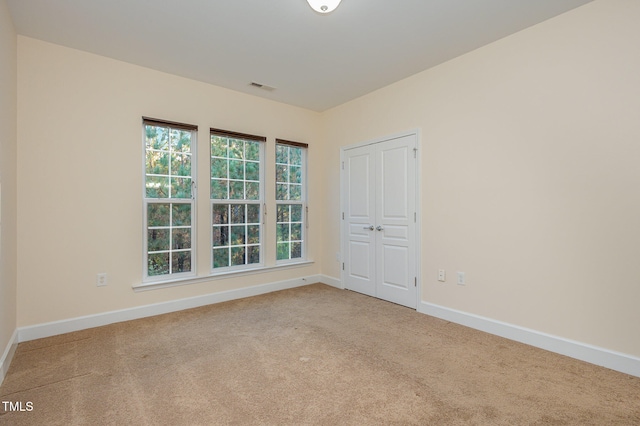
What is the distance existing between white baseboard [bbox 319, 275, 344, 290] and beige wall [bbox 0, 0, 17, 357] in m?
3.56

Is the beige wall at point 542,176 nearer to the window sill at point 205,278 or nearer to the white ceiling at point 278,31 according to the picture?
the white ceiling at point 278,31

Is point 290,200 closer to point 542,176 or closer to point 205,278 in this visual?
point 205,278

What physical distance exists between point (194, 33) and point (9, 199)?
82.1 inches

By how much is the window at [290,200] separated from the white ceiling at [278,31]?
131 cm

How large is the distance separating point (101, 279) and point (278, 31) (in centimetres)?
303

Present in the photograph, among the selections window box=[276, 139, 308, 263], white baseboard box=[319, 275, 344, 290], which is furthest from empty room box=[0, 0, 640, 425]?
white baseboard box=[319, 275, 344, 290]

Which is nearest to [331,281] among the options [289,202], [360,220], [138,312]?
[360,220]

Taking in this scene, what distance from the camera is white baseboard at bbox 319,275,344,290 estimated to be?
467cm

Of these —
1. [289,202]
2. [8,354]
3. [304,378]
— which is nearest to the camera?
[304,378]

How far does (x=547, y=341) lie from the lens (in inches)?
102

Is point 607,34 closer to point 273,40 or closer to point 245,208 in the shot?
point 273,40

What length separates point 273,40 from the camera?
9.46ft

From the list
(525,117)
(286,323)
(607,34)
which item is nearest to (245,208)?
(286,323)

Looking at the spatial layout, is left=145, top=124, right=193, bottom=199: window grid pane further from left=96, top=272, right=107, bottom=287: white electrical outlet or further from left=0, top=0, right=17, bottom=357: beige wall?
left=0, top=0, right=17, bottom=357: beige wall
